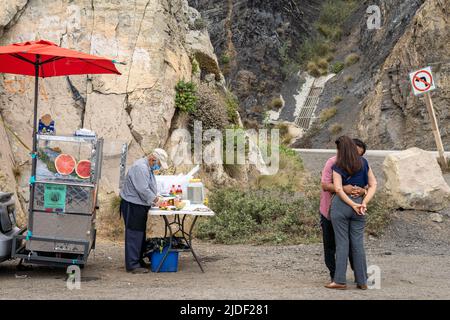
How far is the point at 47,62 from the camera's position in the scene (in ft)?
29.5

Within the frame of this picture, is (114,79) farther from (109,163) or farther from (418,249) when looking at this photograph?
(418,249)

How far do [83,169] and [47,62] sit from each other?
2029mm

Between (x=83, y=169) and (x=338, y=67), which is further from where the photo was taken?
(x=338, y=67)

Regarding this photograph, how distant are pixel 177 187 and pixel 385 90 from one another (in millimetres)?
20669

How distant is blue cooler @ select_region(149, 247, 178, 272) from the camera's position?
856 cm

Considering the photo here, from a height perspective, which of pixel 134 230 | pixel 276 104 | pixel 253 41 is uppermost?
pixel 253 41

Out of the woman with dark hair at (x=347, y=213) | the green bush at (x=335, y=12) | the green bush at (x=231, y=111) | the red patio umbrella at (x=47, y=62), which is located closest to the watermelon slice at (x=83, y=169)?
the red patio umbrella at (x=47, y=62)

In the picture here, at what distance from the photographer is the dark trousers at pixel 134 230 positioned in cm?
830

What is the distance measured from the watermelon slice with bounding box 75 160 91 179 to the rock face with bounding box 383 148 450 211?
602 cm

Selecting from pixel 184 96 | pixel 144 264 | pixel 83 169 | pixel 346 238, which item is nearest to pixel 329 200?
pixel 346 238

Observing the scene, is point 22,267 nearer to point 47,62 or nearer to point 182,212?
point 182,212

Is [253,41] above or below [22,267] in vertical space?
above

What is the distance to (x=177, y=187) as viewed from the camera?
884 centimetres

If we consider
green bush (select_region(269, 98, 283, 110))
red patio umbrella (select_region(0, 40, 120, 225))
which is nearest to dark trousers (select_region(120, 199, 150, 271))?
red patio umbrella (select_region(0, 40, 120, 225))
